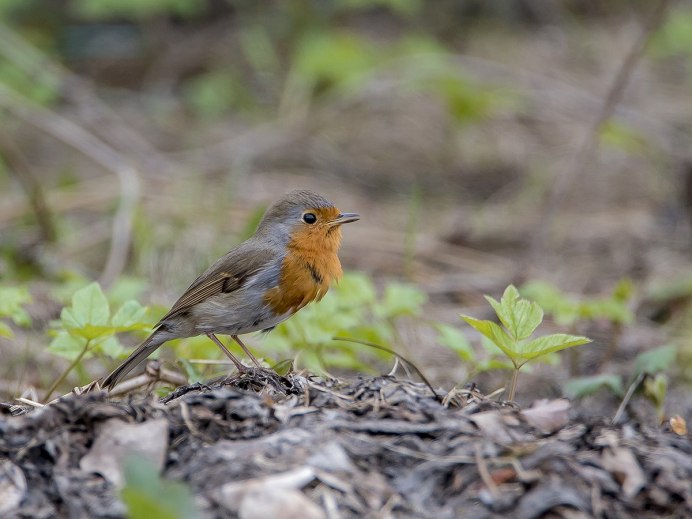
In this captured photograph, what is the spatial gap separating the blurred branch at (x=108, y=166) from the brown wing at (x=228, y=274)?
2.39 metres

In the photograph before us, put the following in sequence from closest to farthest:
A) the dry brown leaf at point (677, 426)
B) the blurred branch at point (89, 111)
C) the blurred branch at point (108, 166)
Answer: the dry brown leaf at point (677, 426) < the blurred branch at point (108, 166) < the blurred branch at point (89, 111)

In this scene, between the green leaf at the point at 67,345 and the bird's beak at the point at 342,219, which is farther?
the bird's beak at the point at 342,219

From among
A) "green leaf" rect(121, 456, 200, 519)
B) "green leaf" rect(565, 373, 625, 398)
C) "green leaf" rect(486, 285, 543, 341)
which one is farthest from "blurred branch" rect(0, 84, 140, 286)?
"green leaf" rect(121, 456, 200, 519)

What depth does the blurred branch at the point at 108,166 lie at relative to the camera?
7.36 metres

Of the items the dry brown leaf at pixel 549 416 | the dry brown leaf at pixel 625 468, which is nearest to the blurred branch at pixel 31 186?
the dry brown leaf at pixel 549 416

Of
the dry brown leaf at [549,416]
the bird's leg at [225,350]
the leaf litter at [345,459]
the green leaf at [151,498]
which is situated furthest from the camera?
the bird's leg at [225,350]

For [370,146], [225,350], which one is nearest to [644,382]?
[225,350]

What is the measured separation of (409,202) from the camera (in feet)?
32.4

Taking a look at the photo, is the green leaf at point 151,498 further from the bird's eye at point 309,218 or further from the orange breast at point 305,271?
the bird's eye at point 309,218

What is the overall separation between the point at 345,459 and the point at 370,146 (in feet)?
26.9

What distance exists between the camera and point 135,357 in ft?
14.8

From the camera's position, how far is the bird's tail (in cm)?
428

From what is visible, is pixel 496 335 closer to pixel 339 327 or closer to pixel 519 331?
pixel 519 331

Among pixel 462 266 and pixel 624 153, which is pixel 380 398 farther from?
pixel 624 153
